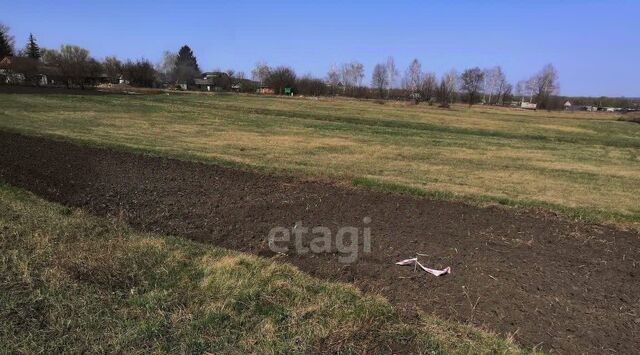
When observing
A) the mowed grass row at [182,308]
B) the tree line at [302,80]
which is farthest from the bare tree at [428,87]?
the mowed grass row at [182,308]

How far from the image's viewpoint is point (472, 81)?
118 meters

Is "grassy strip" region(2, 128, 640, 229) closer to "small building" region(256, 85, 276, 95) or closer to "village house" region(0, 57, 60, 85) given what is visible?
"village house" region(0, 57, 60, 85)

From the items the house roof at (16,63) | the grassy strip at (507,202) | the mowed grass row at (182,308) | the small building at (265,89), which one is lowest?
the grassy strip at (507,202)

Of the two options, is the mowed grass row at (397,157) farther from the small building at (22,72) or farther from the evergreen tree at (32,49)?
the evergreen tree at (32,49)

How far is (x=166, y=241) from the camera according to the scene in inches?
226

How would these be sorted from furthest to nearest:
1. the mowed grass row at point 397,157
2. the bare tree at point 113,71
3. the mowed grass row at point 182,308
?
the bare tree at point 113,71, the mowed grass row at point 397,157, the mowed grass row at point 182,308

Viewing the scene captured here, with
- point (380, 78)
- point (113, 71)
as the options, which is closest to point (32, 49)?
point (113, 71)

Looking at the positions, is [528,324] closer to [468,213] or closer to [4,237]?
[468,213]

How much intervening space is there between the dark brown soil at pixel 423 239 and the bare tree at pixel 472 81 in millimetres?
111419

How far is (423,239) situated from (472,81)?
118m

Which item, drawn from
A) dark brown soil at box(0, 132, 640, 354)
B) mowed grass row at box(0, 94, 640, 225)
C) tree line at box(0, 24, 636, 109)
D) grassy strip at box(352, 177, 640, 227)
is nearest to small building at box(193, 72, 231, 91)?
tree line at box(0, 24, 636, 109)

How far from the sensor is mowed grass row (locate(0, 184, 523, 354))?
3.55 m

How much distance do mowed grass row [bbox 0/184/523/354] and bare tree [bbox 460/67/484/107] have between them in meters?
116

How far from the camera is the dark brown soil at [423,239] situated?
4668 mm
